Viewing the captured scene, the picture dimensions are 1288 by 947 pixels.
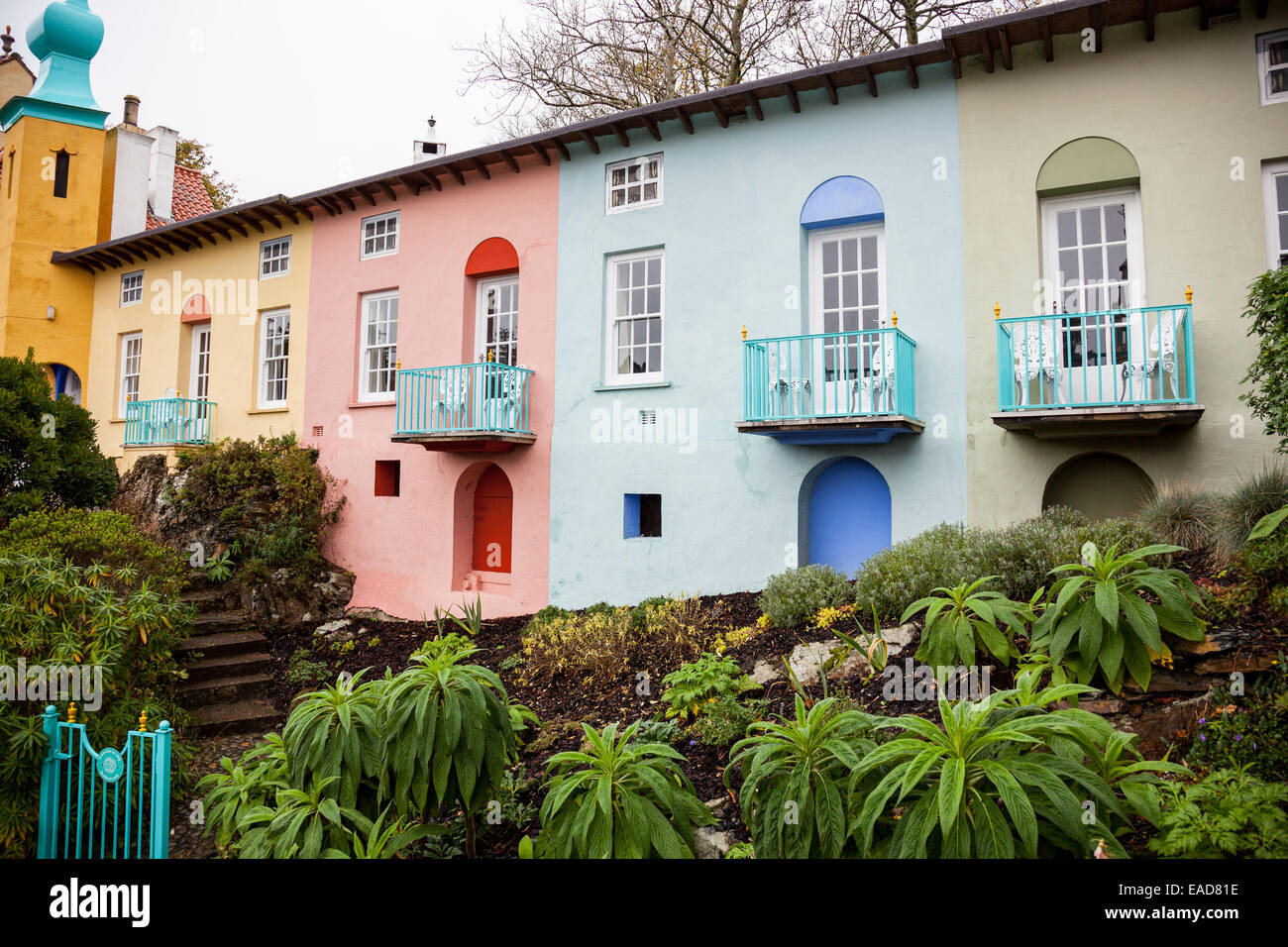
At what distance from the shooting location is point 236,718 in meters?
8.33

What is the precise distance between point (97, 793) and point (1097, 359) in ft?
30.8

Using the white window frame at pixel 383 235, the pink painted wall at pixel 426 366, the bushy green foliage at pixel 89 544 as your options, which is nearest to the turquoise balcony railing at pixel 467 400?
the pink painted wall at pixel 426 366

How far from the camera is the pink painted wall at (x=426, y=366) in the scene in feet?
39.4

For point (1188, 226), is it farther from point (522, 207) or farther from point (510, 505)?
point (510, 505)

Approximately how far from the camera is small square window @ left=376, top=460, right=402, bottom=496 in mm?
13711

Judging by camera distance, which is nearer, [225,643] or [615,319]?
[225,643]

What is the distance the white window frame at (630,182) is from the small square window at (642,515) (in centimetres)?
410

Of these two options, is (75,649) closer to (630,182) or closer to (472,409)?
(472,409)

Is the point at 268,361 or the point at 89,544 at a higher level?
the point at 268,361

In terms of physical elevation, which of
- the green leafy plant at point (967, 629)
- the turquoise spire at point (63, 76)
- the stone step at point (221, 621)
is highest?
the turquoise spire at point (63, 76)

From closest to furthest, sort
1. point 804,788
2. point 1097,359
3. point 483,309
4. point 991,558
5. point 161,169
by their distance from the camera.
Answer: point 804,788 → point 991,558 → point 1097,359 → point 483,309 → point 161,169

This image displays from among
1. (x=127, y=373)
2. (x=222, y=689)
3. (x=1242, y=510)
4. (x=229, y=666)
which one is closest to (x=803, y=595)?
(x=1242, y=510)

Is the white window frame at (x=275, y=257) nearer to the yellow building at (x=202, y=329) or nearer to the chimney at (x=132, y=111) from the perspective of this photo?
the yellow building at (x=202, y=329)

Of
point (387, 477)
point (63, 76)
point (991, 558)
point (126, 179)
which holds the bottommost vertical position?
point (991, 558)
